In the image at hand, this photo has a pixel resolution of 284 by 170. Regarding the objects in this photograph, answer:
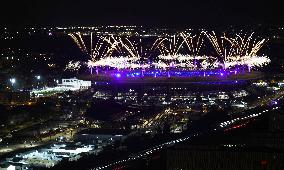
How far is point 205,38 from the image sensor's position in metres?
24.1

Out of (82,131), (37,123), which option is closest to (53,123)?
(37,123)

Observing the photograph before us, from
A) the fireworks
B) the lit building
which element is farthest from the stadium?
the lit building

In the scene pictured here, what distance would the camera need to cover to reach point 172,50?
23.8 metres

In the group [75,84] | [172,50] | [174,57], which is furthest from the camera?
[172,50]

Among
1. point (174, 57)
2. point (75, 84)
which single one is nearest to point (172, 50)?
point (174, 57)

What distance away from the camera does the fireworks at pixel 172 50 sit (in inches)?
748

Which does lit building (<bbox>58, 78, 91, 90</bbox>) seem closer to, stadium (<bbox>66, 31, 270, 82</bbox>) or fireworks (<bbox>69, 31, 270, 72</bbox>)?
stadium (<bbox>66, 31, 270, 82</bbox>)

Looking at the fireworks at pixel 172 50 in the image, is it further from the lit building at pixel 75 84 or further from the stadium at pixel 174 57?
the lit building at pixel 75 84

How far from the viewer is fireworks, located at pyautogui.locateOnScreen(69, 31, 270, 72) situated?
19.0 meters

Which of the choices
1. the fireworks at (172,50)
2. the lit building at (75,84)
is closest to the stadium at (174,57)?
the fireworks at (172,50)

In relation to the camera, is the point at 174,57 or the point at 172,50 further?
the point at 172,50

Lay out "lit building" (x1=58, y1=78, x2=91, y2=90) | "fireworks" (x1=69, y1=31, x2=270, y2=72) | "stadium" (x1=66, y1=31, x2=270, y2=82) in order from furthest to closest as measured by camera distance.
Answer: "fireworks" (x1=69, y1=31, x2=270, y2=72)
"stadium" (x1=66, y1=31, x2=270, y2=82)
"lit building" (x1=58, y1=78, x2=91, y2=90)

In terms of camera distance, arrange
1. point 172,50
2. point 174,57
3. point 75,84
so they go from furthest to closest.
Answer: point 172,50 < point 174,57 < point 75,84

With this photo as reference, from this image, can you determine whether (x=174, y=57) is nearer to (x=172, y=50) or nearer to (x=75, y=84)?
(x=172, y=50)
